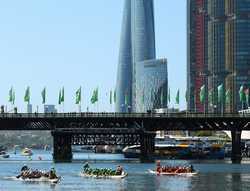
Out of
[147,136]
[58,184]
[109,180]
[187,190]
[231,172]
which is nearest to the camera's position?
[187,190]

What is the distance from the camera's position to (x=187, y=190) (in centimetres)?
11262

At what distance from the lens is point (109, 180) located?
135 meters

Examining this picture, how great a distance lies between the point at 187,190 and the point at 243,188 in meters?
9.59

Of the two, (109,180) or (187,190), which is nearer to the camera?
(187,190)

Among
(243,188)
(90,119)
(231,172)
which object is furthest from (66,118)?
(243,188)

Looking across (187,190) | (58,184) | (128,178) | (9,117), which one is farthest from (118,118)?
(187,190)

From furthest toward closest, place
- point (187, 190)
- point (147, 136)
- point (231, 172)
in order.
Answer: point (147, 136) < point (231, 172) < point (187, 190)

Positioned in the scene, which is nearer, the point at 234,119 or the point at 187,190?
the point at 187,190

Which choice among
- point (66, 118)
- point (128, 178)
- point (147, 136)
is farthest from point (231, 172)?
point (66, 118)

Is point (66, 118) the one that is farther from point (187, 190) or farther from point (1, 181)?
point (187, 190)

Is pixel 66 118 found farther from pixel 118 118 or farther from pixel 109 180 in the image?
pixel 109 180

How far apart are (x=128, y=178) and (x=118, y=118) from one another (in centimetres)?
5793

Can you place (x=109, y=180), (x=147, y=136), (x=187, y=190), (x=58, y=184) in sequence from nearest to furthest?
(x=187, y=190)
(x=58, y=184)
(x=109, y=180)
(x=147, y=136)

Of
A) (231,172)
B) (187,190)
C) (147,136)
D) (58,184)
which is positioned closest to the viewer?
(187,190)
